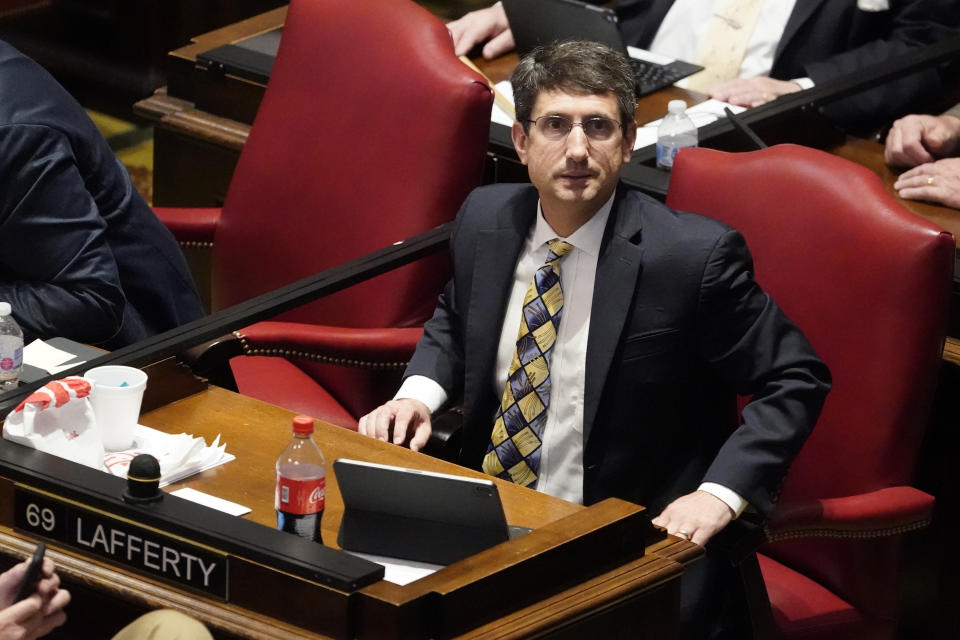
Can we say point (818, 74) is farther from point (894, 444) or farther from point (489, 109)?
point (894, 444)

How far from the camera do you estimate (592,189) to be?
230cm

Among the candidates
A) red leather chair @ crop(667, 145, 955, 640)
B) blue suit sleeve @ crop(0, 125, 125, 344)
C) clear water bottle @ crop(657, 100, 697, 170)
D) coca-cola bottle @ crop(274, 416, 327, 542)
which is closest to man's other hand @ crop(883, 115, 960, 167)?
clear water bottle @ crop(657, 100, 697, 170)

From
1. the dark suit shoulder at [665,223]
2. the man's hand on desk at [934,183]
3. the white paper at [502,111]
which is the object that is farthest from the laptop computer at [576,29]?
the dark suit shoulder at [665,223]

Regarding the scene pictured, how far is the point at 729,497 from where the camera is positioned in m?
2.19

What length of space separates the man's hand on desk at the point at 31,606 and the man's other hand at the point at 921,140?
2.10 metres

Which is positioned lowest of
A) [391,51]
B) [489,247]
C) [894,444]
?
[894,444]

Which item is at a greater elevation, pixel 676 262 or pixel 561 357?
pixel 676 262

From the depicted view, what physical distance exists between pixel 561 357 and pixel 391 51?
0.84m

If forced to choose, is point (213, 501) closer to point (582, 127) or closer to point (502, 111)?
point (582, 127)

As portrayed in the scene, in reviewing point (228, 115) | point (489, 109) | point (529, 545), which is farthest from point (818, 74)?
point (529, 545)

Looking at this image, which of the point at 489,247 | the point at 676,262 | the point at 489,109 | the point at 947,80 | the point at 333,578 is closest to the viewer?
the point at 333,578

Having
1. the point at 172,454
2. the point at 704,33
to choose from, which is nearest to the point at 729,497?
the point at 172,454

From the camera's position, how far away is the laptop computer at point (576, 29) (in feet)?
11.1

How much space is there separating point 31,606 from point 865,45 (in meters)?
2.60
